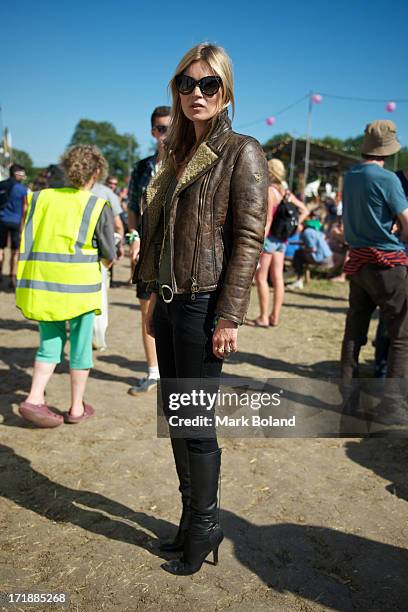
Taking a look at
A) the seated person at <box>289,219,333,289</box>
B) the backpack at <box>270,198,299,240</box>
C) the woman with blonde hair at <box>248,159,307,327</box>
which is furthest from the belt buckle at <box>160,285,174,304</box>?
the seated person at <box>289,219,333,289</box>

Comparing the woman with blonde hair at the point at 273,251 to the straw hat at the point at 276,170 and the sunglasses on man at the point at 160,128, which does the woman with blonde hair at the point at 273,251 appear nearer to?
the straw hat at the point at 276,170

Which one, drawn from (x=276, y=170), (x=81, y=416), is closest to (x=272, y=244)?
(x=276, y=170)

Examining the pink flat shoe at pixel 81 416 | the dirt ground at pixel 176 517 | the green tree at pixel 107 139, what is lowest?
the dirt ground at pixel 176 517

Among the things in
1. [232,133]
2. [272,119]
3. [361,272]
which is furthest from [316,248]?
[272,119]

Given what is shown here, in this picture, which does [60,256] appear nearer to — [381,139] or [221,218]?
[221,218]

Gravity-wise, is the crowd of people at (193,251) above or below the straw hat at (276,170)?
below

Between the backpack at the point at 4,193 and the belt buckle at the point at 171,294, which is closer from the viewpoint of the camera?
the belt buckle at the point at 171,294

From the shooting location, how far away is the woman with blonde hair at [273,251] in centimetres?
671

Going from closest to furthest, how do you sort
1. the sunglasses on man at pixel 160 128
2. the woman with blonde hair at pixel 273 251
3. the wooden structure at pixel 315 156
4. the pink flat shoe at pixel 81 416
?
the pink flat shoe at pixel 81 416
the sunglasses on man at pixel 160 128
the woman with blonde hair at pixel 273 251
the wooden structure at pixel 315 156

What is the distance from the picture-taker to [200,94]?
6.72 feet

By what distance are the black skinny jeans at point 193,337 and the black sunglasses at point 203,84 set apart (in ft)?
2.56

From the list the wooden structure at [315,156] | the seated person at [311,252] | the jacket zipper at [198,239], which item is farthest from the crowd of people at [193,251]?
the wooden structure at [315,156]

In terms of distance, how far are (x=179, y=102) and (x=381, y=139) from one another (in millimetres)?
2053

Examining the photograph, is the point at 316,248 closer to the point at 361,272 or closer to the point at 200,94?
the point at 361,272
